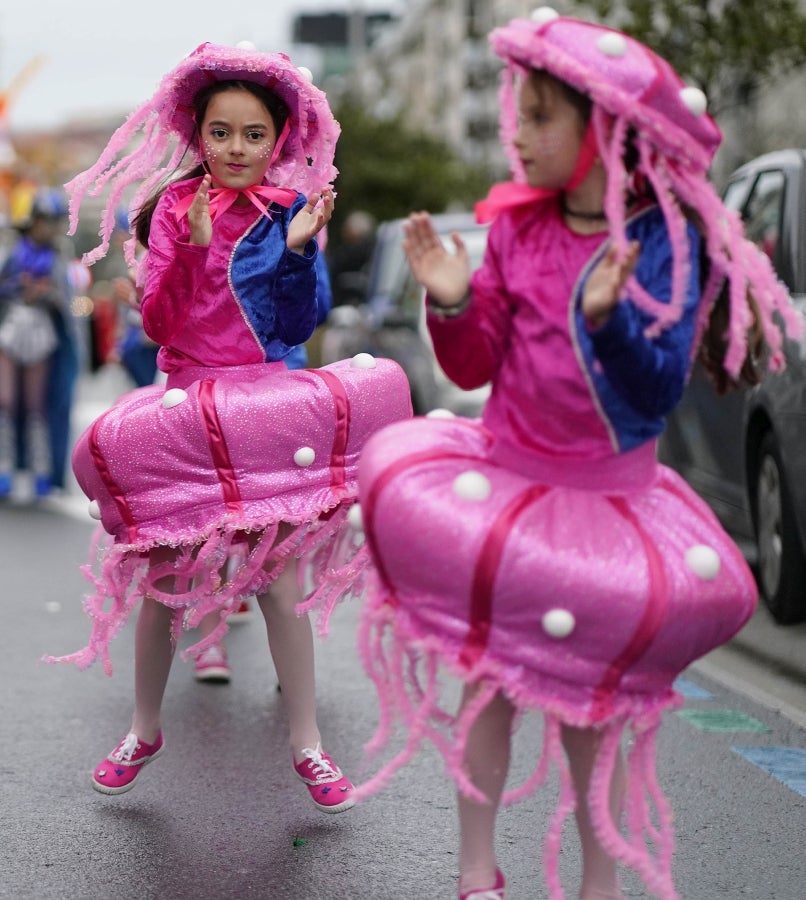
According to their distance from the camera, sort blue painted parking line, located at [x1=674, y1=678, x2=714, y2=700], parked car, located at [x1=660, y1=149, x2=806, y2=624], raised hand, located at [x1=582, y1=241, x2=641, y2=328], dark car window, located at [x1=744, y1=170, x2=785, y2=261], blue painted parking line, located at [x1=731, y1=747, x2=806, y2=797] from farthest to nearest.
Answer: dark car window, located at [x1=744, y1=170, x2=785, y2=261] → parked car, located at [x1=660, y1=149, x2=806, y2=624] → blue painted parking line, located at [x1=674, y1=678, x2=714, y2=700] → blue painted parking line, located at [x1=731, y1=747, x2=806, y2=797] → raised hand, located at [x1=582, y1=241, x2=641, y2=328]

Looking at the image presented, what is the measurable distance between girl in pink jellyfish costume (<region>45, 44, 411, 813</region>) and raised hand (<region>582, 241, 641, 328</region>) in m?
1.51

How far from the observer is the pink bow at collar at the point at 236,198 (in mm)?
4473

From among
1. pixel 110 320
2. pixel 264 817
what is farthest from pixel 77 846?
pixel 110 320

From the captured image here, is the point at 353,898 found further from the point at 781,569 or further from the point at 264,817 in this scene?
the point at 781,569

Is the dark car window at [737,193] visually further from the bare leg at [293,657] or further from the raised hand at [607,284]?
the raised hand at [607,284]

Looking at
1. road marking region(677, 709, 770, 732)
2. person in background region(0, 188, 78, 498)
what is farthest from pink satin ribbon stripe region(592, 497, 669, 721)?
person in background region(0, 188, 78, 498)

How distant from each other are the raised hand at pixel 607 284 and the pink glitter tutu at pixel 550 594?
1.11ft

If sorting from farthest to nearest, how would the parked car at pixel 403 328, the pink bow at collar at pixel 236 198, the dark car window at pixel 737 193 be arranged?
the parked car at pixel 403 328 < the dark car window at pixel 737 193 < the pink bow at collar at pixel 236 198

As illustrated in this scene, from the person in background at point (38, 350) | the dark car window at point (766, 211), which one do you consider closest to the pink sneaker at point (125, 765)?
the dark car window at point (766, 211)

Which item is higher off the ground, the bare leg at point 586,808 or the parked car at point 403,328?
the bare leg at point 586,808

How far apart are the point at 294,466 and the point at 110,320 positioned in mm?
26105

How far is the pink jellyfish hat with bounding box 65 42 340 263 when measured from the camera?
4520mm

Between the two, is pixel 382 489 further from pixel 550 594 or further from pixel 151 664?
pixel 151 664

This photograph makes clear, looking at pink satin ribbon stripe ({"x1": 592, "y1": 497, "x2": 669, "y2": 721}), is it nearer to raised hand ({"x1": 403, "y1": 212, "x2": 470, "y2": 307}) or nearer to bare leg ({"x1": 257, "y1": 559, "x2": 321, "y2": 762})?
raised hand ({"x1": 403, "y1": 212, "x2": 470, "y2": 307})
